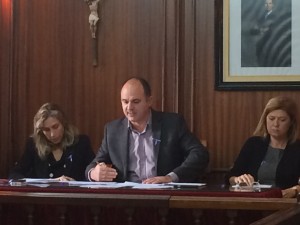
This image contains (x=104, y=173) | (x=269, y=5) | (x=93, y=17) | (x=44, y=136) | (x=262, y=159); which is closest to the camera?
(x=104, y=173)

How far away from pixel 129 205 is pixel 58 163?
5.10ft

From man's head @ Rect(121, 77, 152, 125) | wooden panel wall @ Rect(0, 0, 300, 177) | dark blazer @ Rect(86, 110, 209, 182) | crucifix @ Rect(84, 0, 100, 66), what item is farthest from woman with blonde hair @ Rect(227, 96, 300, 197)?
crucifix @ Rect(84, 0, 100, 66)

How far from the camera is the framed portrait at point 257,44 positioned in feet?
14.7

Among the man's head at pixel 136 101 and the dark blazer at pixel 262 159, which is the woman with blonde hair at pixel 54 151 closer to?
the man's head at pixel 136 101

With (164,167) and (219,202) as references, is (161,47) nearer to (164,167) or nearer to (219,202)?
(164,167)

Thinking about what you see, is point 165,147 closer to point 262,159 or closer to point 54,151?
point 262,159

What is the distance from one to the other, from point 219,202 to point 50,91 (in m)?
2.54

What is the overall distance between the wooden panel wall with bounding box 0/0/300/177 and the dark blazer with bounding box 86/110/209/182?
0.73 meters

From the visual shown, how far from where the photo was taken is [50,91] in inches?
192

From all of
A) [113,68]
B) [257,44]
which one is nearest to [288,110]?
[257,44]

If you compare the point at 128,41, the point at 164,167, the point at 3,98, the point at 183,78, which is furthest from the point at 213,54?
the point at 3,98

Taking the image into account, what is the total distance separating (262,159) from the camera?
156 inches

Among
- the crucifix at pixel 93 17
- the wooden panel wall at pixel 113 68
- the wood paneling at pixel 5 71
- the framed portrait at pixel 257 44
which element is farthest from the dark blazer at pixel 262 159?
the wood paneling at pixel 5 71

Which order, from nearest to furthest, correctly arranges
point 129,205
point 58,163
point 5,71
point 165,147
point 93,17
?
point 129,205, point 165,147, point 58,163, point 93,17, point 5,71
